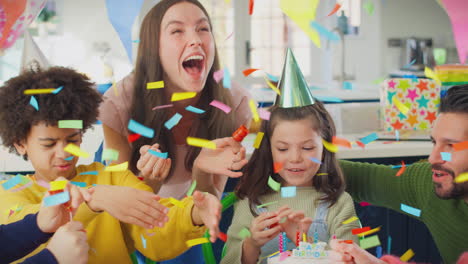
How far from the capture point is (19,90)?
138 centimetres

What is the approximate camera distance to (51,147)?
132 centimetres

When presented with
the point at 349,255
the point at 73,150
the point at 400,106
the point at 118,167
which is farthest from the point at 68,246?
the point at 400,106

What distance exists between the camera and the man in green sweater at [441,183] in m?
1.32

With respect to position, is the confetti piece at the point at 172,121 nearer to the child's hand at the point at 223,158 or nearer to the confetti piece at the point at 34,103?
the child's hand at the point at 223,158

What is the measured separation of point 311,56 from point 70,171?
3.89 metres

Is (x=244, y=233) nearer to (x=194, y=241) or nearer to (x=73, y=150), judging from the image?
(x=194, y=241)

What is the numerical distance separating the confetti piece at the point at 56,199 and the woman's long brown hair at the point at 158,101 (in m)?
0.48

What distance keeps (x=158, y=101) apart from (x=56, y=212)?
54 centimetres

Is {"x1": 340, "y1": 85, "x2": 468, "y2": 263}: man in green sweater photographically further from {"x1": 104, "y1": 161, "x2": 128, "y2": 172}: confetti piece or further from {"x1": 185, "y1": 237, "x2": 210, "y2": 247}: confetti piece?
{"x1": 104, "y1": 161, "x2": 128, "y2": 172}: confetti piece

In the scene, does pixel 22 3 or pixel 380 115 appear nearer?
pixel 22 3

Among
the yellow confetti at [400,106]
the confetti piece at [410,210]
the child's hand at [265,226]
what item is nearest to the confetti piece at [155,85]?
the child's hand at [265,226]

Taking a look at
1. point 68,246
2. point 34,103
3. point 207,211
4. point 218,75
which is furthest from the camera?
point 218,75

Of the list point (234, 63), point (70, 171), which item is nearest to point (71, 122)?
point (70, 171)

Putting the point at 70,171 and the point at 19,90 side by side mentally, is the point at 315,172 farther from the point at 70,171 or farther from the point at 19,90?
the point at 19,90
